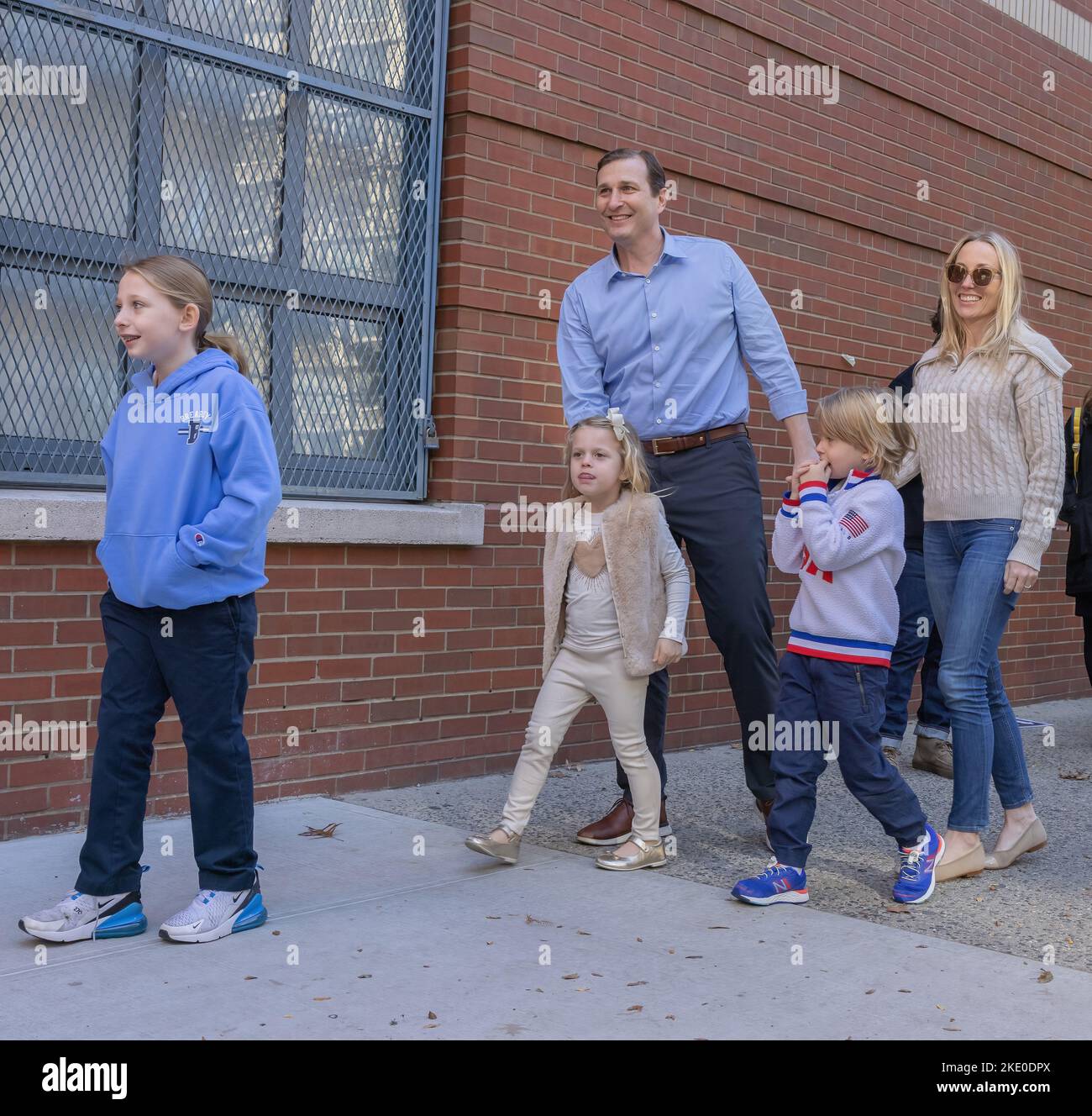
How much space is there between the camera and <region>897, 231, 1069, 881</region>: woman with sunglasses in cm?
448

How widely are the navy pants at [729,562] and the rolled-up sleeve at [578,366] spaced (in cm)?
27

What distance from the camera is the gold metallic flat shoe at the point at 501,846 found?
14.5 ft

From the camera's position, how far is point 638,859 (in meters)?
4.53

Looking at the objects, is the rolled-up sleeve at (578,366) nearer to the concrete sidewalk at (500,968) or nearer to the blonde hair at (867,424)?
the blonde hair at (867,424)

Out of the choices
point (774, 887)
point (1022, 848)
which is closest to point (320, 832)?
point (774, 887)

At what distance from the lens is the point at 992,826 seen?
537cm

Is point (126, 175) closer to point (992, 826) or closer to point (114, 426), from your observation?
point (114, 426)

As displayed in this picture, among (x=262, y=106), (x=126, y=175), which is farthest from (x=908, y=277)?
(x=126, y=175)

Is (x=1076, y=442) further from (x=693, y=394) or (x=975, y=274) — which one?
(x=693, y=394)

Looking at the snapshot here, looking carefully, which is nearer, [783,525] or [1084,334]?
[783,525]

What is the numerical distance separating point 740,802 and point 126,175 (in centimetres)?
330

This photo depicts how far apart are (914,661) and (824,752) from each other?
2749 millimetres

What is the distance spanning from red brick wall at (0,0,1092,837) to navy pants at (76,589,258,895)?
1018 mm


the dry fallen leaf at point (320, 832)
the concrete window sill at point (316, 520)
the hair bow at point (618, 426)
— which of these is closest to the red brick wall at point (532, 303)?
the concrete window sill at point (316, 520)
